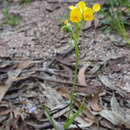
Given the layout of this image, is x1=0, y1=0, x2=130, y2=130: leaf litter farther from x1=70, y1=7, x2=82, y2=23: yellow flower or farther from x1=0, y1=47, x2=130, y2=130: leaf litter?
x1=70, y1=7, x2=82, y2=23: yellow flower

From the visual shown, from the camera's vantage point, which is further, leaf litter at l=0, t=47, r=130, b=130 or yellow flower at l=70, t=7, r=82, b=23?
leaf litter at l=0, t=47, r=130, b=130

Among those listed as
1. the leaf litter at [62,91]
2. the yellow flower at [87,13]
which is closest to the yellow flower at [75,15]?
the yellow flower at [87,13]

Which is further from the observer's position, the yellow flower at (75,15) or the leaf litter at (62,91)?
the leaf litter at (62,91)

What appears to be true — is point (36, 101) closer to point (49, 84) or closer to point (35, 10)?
point (49, 84)

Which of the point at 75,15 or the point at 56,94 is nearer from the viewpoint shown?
the point at 75,15

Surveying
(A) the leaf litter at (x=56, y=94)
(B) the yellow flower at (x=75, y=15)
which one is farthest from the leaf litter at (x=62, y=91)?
(B) the yellow flower at (x=75, y=15)

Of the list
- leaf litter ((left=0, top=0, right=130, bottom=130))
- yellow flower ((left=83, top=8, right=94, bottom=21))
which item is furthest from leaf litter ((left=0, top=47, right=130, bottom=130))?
yellow flower ((left=83, top=8, right=94, bottom=21))

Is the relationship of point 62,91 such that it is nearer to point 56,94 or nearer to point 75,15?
point 56,94

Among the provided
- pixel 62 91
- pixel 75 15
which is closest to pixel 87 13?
pixel 75 15

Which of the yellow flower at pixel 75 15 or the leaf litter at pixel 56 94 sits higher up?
the yellow flower at pixel 75 15

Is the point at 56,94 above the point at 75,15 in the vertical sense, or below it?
below

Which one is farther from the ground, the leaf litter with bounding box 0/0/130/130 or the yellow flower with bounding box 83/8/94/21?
the yellow flower with bounding box 83/8/94/21

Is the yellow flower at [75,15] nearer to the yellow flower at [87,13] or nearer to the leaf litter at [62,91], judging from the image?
the yellow flower at [87,13]
